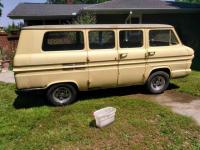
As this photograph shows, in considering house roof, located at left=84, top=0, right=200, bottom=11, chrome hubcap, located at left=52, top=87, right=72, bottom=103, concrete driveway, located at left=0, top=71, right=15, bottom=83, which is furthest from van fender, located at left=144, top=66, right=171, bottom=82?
house roof, located at left=84, top=0, right=200, bottom=11

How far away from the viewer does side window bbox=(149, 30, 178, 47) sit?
8.72 m

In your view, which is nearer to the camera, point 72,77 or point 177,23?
point 72,77

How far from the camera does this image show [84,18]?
1630 centimetres

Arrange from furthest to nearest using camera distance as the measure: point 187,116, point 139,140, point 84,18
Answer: point 84,18 < point 187,116 < point 139,140

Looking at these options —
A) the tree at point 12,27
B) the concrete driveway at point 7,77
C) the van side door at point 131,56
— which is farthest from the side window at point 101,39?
the tree at point 12,27

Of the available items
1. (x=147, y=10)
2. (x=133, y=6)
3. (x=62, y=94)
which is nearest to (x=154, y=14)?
(x=147, y=10)

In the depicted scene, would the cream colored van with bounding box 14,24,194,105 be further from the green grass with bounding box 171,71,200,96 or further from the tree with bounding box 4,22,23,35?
the tree with bounding box 4,22,23,35

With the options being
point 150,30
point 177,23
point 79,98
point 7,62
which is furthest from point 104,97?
point 177,23

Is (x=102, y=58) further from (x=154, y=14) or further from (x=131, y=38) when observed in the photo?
(x=154, y=14)

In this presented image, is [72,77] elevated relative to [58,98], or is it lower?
elevated

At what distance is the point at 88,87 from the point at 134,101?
50.9 inches

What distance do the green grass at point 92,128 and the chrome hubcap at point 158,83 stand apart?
1.01 meters

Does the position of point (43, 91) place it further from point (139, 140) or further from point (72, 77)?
point (139, 140)

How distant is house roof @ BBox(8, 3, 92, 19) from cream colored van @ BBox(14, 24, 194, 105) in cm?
1695
